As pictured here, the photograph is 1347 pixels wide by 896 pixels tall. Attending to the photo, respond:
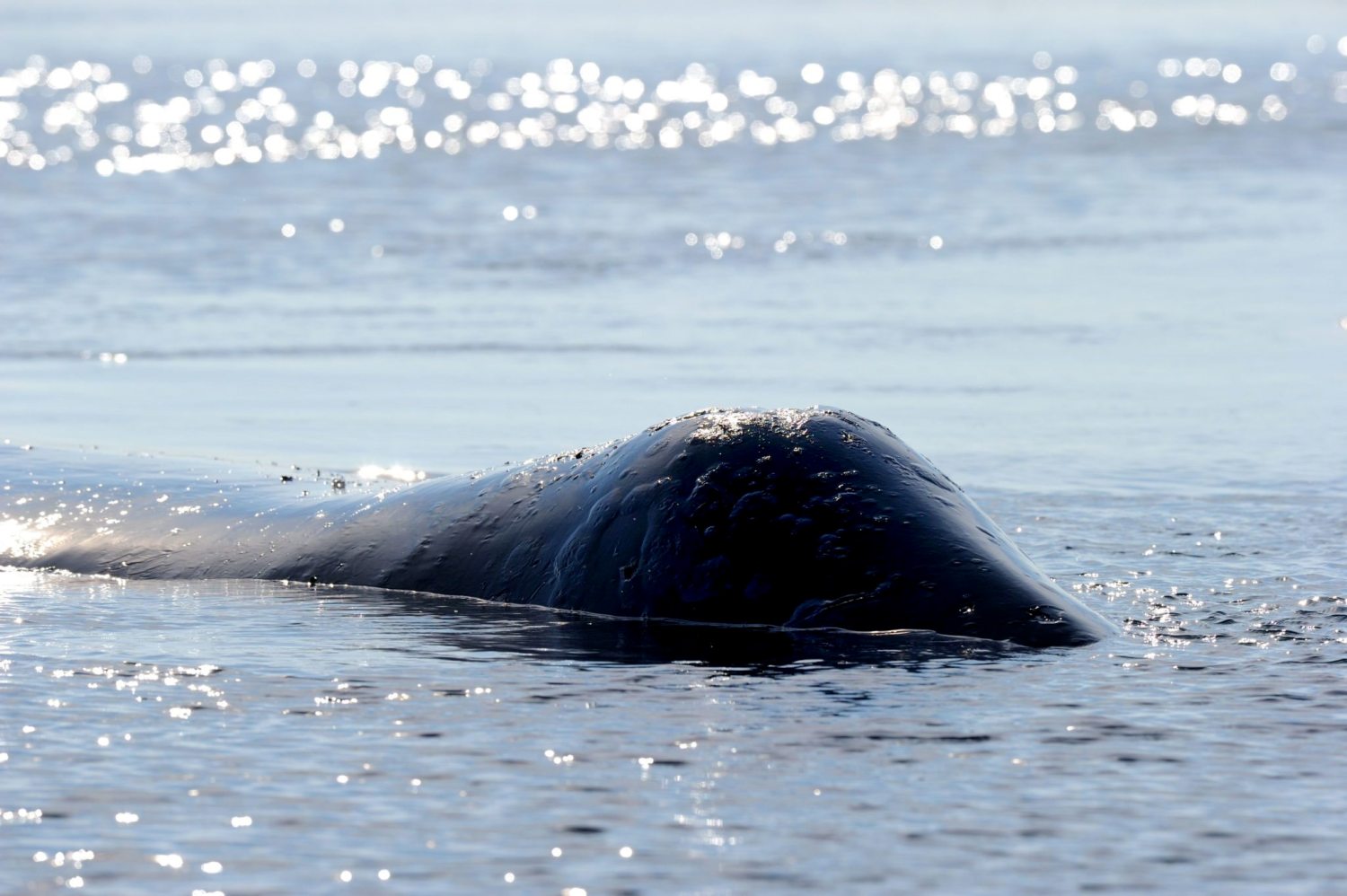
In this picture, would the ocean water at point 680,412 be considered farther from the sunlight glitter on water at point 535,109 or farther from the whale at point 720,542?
the sunlight glitter on water at point 535,109

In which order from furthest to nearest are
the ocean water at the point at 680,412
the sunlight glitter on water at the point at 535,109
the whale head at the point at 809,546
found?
the sunlight glitter on water at the point at 535,109 < the whale head at the point at 809,546 < the ocean water at the point at 680,412

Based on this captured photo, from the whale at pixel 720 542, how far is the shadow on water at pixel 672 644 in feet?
0.25

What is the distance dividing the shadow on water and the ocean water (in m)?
0.03

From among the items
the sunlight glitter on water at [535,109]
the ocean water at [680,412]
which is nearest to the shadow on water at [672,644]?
the ocean water at [680,412]

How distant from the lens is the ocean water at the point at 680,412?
686 centimetres

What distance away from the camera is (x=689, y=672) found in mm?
8617

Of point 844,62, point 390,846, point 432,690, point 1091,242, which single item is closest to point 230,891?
point 390,846

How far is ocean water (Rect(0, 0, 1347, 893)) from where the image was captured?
6.86m

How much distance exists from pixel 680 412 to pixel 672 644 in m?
6.61

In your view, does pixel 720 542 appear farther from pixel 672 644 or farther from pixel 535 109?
pixel 535 109

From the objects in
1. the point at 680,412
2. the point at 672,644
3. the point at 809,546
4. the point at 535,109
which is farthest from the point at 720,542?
the point at 535,109

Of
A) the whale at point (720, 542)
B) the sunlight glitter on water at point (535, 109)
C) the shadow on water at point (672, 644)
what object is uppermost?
the sunlight glitter on water at point (535, 109)

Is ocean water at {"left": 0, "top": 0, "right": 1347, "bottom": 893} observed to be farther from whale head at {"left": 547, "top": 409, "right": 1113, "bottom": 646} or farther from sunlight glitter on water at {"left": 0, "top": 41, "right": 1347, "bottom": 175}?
sunlight glitter on water at {"left": 0, "top": 41, "right": 1347, "bottom": 175}

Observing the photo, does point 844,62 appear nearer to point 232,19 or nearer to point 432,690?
point 232,19
